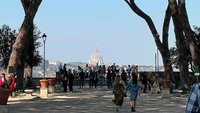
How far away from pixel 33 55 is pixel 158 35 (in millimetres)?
20523

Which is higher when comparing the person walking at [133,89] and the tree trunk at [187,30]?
the tree trunk at [187,30]

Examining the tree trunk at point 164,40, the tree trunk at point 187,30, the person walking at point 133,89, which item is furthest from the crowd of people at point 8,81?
the tree trunk at point 164,40

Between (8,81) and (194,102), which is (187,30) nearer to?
(8,81)

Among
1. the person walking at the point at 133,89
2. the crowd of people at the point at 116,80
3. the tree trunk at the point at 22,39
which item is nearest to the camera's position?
the person walking at the point at 133,89

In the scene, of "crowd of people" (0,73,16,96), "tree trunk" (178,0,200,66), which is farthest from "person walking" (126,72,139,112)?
"tree trunk" (178,0,200,66)

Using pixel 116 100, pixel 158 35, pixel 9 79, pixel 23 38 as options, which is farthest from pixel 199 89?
pixel 158 35

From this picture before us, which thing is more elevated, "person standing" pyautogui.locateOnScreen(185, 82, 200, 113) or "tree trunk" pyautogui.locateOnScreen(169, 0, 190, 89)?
"tree trunk" pyautogui.locateOnScreen(169, 0, 190, 89)

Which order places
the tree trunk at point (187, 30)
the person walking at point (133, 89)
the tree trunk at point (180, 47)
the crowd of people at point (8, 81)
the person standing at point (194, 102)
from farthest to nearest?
the tree trunk at point (180, 47) < the tree trunk at point (187, 30) < the crowd of people at point (8, 81) < the person walking at point (133, 89) < the person standing at point (194, 102)

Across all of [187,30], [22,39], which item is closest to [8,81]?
[22,39]

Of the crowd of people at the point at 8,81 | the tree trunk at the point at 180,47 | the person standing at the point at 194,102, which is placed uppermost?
the tree trunk at the point at 180,47

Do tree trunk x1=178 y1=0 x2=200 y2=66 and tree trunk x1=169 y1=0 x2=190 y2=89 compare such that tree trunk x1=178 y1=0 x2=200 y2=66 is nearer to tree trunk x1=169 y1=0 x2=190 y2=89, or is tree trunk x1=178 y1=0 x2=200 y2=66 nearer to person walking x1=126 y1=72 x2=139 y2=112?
tree trunk x1=169 y1=0 x2=190 y2=89

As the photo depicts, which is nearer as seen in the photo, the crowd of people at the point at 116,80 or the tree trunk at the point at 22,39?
the crowd of people at the point at 116,80

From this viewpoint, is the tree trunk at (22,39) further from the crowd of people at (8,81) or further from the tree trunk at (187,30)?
the tree trunk at (187,30)

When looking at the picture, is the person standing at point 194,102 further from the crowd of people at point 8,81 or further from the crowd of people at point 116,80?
the crowd of people at point 8,81
